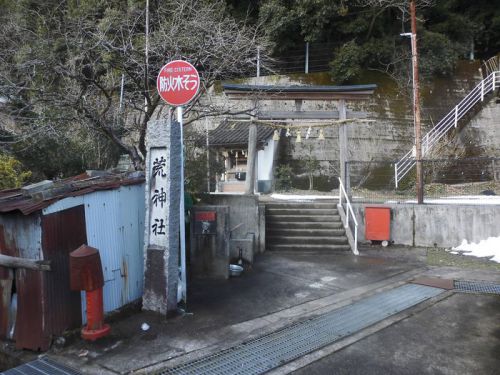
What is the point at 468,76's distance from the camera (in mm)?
23750

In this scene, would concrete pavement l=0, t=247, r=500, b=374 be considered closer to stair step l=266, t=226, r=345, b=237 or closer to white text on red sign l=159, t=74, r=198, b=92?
stair step l=266, t=226, r=345, b=237

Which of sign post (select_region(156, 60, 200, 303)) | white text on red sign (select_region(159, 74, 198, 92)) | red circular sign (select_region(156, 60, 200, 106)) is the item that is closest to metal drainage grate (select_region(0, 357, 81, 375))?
sign post (select_region(156, 60, 200, 303))

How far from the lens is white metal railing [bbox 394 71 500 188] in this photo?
20469 mm

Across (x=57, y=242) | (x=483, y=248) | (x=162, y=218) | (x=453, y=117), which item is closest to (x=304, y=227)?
(x=483, y=248)

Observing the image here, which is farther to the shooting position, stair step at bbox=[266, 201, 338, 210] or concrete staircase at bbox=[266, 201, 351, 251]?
stair step at bbox=[266, 201, 338, 210]

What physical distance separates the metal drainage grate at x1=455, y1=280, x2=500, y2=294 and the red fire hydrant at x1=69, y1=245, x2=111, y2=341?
609 cm

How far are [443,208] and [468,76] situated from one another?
16474 mm


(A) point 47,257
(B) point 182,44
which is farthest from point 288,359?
(B) point 182,44

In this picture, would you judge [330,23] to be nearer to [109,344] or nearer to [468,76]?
[468,76]

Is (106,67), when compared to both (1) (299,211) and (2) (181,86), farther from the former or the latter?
(1) (299,211)

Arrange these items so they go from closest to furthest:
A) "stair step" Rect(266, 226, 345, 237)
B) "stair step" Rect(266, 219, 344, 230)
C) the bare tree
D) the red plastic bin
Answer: the bare tree < "stair step" Rect(266, 226, 345, 237) < the red plastic bin < "stair step" Rect(266, 219, 344, 230)

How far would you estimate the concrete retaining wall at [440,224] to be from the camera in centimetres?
1078

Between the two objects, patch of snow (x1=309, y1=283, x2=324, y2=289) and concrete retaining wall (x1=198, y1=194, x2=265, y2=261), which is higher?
concrete retaining wall (x1=198, y1=194, x2=265, y2=261)

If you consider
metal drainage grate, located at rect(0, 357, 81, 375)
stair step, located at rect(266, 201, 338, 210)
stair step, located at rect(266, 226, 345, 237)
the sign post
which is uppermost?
the sign post
